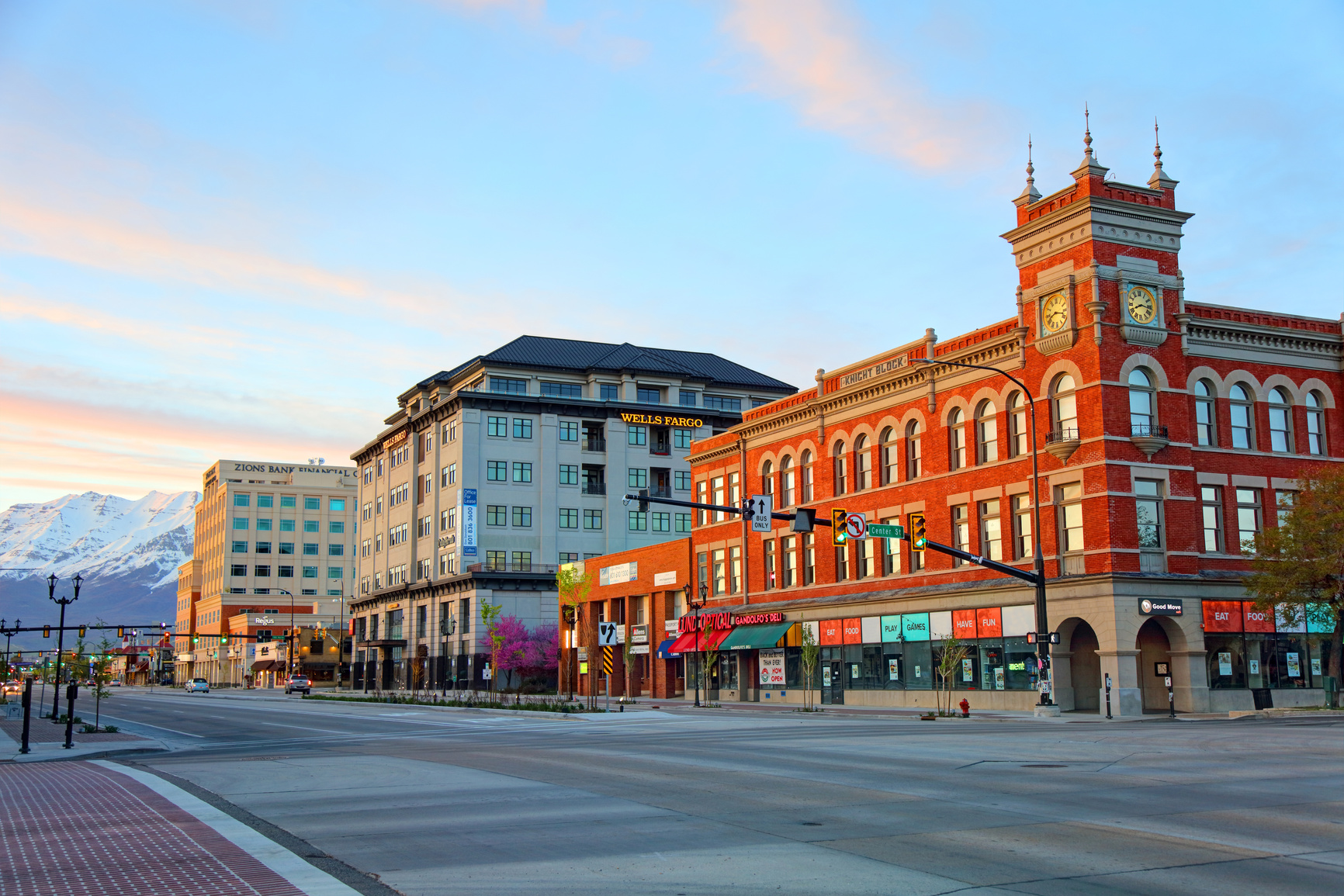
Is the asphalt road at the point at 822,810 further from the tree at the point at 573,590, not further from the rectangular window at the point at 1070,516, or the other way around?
the tree at the point at 573,590

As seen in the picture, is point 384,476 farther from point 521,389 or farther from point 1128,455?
point 1128,455

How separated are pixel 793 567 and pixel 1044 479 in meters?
18.1

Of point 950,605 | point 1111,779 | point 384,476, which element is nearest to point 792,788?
point 1111,779

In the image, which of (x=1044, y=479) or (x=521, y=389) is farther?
(x=521, y=389)

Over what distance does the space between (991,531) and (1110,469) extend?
22.9 feet

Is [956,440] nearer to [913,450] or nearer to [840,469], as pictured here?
[913,450]

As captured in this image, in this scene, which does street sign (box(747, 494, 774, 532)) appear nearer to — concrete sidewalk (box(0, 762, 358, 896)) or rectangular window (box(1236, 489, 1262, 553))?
rectangular window (box(1236, 489, 1262, 553))

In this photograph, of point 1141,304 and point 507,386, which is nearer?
point 1141,304

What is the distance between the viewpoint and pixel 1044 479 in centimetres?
4512

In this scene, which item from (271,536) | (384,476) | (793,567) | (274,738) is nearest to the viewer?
(274,738)

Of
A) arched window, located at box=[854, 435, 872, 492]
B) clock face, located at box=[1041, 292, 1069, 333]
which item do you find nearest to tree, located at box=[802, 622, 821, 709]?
arched window, located at box=[854, 435, 872, 492]

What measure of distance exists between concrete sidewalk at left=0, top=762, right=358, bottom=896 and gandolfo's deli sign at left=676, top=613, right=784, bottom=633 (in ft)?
146

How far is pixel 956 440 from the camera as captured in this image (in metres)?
50.8

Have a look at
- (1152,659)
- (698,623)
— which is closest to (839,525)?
(1152,659)
